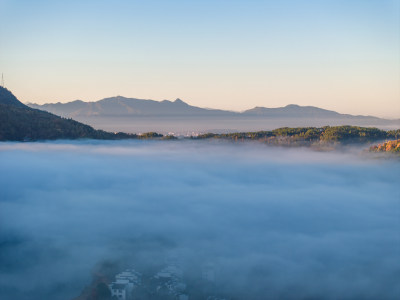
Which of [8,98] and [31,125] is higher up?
[8,98]

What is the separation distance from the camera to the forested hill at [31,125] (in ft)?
491

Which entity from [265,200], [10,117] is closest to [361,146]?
[265,200]

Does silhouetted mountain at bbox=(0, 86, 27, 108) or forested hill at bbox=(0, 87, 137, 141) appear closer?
forested hill at bbox=(0, 87, 137, 141)

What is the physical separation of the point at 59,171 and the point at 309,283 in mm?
138810

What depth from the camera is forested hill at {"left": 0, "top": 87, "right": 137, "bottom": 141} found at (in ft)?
491

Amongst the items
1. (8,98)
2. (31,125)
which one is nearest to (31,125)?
(31,125)

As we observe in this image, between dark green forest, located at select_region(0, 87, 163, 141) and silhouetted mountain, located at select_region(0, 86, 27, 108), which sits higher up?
silhouetted mountain, located at select_region(0, 86, 27, 108)

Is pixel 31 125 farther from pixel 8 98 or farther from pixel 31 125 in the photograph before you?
pixel 8 98

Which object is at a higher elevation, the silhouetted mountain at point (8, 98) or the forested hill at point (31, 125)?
the silhouetted mountain at point (8, 98)

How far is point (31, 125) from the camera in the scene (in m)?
157

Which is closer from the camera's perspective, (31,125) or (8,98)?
(31,125)

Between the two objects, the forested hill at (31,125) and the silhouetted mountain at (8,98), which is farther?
the silhouetted mountain at (8,98)

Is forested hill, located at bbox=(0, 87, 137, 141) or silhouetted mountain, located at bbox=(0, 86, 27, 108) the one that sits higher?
silhouetted mountain, located at bbox=(0, 86, 27, 108)

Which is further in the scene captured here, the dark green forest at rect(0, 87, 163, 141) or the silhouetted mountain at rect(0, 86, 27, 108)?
the silhouetted mountain at rect(0, 86, 27, 108)
